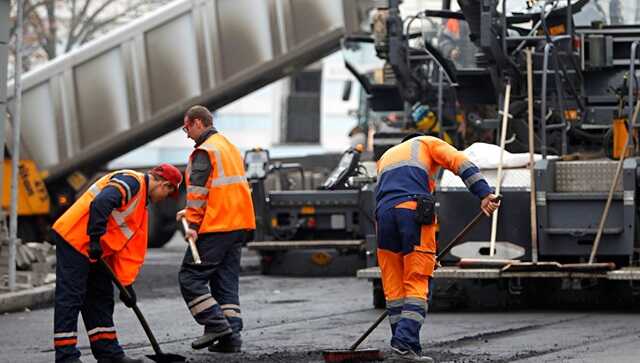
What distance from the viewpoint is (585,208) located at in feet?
42.2

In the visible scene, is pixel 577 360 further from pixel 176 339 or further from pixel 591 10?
pixel 591 10

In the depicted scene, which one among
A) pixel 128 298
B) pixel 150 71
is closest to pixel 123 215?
pixel 128 298

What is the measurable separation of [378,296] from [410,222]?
4.34 meters

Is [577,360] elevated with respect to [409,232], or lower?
lower

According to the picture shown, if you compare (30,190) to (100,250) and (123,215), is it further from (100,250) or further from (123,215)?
(100,250)

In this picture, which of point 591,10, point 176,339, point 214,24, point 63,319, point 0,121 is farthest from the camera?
point 214,24

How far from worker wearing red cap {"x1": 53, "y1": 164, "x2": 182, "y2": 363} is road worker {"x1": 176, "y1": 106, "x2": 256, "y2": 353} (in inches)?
25.7

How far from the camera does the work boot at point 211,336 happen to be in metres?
9.73

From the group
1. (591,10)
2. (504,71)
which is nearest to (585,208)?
(504,71)

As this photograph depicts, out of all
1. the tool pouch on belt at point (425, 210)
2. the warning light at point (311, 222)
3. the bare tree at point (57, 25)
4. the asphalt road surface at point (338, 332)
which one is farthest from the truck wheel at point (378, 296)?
the bare tree at point (57, 25)

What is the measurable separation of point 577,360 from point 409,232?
1.30 m

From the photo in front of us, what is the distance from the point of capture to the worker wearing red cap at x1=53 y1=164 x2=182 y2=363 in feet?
29.3

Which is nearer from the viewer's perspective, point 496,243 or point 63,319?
point 63,319

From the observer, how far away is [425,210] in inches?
367
